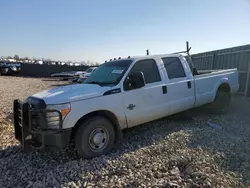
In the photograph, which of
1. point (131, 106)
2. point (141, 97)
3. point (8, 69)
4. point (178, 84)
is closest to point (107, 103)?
point (131, 106)

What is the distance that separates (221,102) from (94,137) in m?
4.50

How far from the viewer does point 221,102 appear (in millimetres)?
6746

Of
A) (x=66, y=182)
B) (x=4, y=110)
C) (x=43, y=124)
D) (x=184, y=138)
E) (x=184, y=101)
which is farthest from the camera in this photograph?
(x=4, y=110)

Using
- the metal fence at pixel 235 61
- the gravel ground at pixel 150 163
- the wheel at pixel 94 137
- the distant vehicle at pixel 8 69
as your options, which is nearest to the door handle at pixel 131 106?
the wheel at pixel 94 137

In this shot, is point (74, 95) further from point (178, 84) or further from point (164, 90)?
point (178, 84)

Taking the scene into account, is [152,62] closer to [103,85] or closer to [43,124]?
[103,85]

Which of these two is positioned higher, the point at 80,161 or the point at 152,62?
the point at 152,62

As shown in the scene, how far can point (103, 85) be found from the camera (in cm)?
442

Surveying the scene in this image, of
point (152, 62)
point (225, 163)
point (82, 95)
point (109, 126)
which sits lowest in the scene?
point (225, 163)

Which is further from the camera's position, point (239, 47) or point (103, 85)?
point (239, 47)

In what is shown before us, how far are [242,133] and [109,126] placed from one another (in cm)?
326

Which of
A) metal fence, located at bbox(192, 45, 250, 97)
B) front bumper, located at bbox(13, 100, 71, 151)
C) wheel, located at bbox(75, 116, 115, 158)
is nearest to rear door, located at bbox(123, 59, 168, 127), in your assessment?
wheel, located at bbox(75, 116, 115, 158)

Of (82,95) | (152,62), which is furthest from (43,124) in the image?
(152,62)

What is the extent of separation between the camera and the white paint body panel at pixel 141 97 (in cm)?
380
